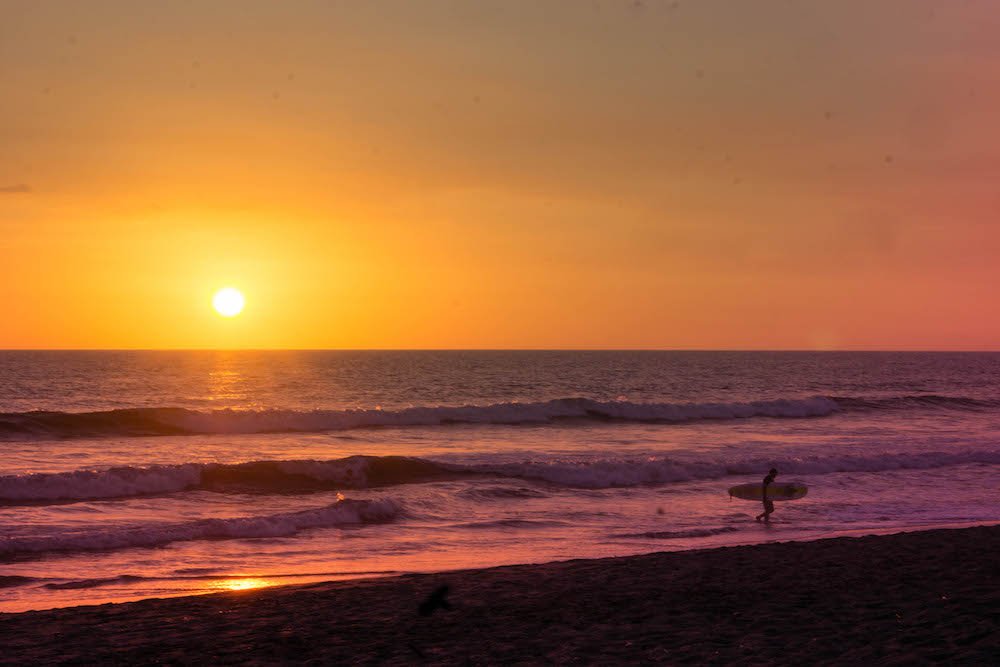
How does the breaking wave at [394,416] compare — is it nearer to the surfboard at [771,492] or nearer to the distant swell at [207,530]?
the distant swell at [207,530]

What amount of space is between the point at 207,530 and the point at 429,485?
9.07 m

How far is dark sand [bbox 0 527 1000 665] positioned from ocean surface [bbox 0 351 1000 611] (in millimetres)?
2131

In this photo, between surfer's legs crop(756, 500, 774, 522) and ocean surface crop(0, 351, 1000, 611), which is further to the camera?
surfer's legs crop(756, 500, 774, 522)

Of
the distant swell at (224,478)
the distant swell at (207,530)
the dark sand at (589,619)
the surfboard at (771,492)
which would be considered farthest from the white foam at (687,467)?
the dark sand at (589,619)

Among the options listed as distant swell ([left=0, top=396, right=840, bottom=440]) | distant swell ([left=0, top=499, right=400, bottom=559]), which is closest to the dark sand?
distant swell ([left=0, top=499, right=400, bottom=559])

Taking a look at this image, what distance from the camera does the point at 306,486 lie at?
1166 inches

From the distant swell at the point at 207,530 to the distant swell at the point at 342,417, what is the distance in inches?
983

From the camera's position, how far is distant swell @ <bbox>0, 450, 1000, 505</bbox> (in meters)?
26.5

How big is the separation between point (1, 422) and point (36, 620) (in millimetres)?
36685

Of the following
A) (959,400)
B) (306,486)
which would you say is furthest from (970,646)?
(959,400)

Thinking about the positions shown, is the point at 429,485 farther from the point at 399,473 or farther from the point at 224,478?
the point at 224,478

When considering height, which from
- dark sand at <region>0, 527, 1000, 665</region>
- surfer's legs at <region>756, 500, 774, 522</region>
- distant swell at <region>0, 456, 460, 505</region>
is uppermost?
dark sand at <region>0, 527, 1000, 665</region>

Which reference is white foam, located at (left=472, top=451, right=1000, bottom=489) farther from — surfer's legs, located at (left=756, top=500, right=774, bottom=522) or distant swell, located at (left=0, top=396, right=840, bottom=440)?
distant swell, located at (left=0, top=396, right=840, bottom=440)

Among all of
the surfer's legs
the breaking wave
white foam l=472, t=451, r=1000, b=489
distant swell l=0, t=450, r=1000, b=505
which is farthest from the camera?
the breaking wave
